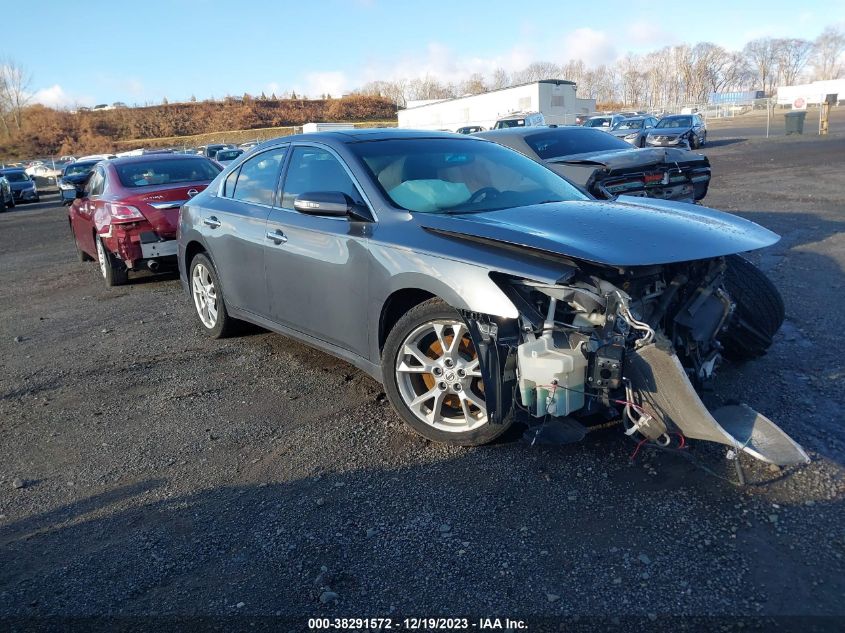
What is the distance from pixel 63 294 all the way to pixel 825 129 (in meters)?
34.1

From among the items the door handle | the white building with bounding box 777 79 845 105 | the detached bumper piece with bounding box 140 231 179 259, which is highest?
the white building with bounding box 777 79 845 105

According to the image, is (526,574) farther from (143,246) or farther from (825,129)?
(825,129)

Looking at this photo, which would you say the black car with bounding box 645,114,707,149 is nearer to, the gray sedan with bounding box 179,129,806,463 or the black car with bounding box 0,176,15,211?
the black car with bounding box 0,176,15,211

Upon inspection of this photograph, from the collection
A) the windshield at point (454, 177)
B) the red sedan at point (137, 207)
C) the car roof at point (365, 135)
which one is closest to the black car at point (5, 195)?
the red sedan at point (137, 207)

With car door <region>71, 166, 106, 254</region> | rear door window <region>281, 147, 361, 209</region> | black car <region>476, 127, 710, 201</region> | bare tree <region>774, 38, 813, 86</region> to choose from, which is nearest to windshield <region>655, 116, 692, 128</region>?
black car <region>476, 127, 710, 201</region>

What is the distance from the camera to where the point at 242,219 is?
520cm

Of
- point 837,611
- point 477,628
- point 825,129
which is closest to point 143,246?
point 477,628

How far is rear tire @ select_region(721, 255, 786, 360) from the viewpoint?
4555mm

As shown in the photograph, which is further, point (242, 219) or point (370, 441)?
point (242, 219)

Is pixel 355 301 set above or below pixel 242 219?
below

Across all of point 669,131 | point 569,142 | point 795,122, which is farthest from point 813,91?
point 569,142

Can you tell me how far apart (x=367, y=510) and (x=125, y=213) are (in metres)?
6.11

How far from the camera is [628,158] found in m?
8.52

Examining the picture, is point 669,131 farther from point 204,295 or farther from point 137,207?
point 204,295
